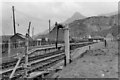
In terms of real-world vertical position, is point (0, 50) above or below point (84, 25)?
below

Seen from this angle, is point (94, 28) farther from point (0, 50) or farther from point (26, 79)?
point (26, 79)

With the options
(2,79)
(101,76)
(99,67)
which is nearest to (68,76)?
(101,76)

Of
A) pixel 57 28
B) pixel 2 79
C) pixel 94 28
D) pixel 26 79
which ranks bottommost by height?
pixel 2 79

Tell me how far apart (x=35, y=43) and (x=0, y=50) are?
697 centimetres

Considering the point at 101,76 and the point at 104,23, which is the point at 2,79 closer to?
the point at 101,76

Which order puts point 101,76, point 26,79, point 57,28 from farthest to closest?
point 57,28
point 26,79
point 101,76

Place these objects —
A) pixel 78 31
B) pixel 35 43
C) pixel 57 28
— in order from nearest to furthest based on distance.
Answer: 1. pixel 57 28
2. pixel 35 43
3. pixel 78 31

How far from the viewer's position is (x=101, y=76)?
5.75m

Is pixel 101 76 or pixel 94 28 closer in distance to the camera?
pixel 101 76

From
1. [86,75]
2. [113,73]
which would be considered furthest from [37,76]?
[113,73]

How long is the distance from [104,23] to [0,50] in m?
144

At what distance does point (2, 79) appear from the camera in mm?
8914

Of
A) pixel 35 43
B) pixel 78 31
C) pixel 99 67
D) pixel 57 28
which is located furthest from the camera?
pixel 78 31

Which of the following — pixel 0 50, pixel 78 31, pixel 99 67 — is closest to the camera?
pixel 99 67
